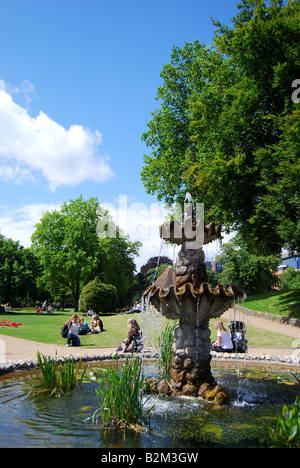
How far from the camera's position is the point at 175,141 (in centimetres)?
2556

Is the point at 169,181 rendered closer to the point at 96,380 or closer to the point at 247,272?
the point at 96,380

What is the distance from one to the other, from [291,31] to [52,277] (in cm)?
3727

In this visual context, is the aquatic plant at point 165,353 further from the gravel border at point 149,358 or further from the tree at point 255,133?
the tree at point 255,133

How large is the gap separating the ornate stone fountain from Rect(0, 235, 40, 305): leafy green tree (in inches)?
1475

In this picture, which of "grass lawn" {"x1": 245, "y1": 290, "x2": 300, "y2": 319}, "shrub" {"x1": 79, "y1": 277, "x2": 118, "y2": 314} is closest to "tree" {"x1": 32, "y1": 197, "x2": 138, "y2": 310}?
"shrub" {"x1": 79, "y1": 277, "x2": 118, "y2": 314}

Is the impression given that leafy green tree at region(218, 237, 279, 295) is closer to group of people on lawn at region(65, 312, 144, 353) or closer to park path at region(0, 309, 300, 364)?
park path at region(0, 309, 300, 364)

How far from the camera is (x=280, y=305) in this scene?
83.7ft

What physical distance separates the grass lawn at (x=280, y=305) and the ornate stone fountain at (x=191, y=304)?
16224 mm

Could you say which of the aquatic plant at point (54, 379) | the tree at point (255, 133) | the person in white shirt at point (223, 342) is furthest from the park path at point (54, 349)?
the tree at point (255, 133)

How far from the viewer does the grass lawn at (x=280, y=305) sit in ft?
74.5

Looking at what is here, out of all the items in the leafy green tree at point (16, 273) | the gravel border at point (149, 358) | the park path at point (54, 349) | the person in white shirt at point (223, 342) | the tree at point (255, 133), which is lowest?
the park path at point (54, 349)

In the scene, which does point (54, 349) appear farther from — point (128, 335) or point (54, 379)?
point (54, 379)

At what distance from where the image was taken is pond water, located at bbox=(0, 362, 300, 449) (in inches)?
173
